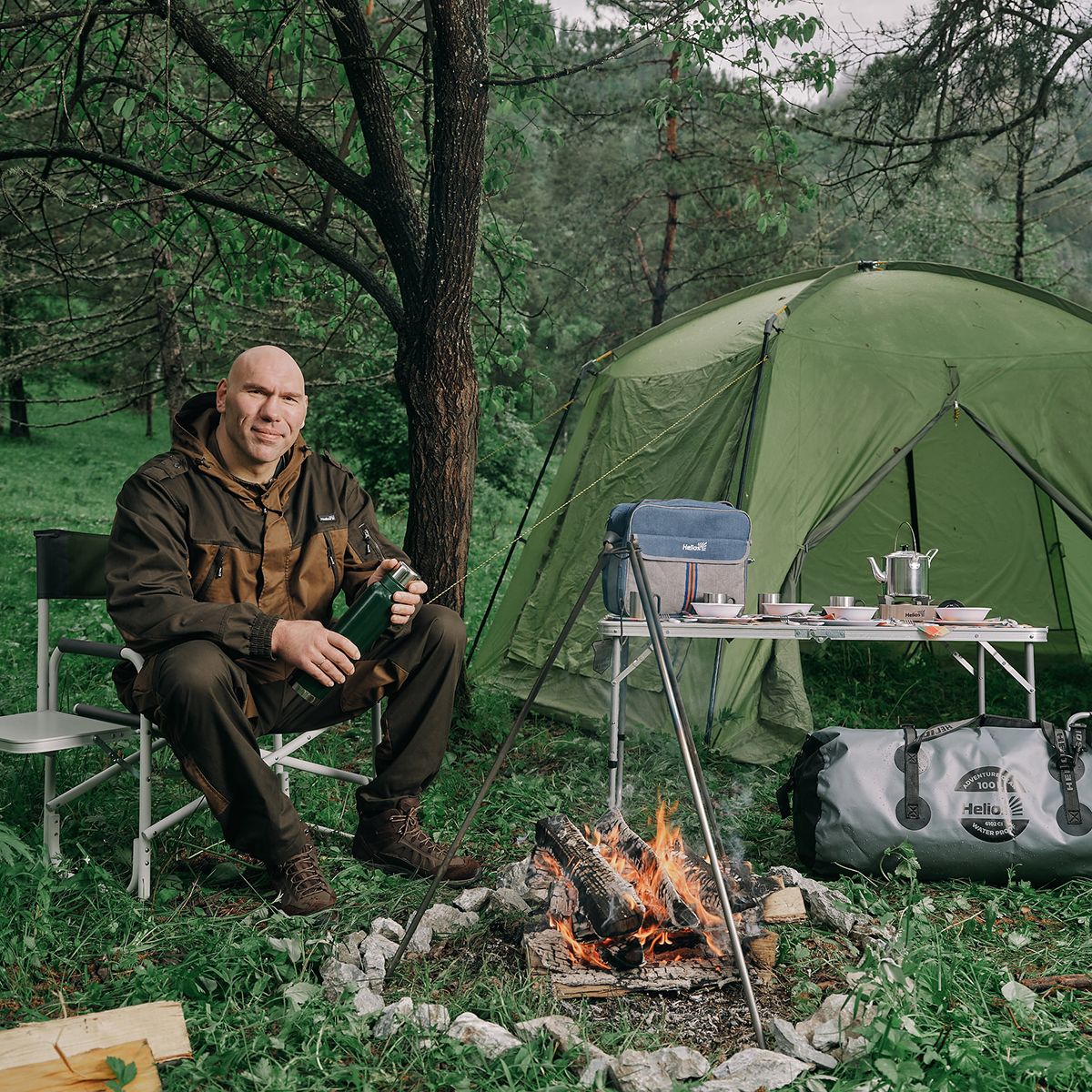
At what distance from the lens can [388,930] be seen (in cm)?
259

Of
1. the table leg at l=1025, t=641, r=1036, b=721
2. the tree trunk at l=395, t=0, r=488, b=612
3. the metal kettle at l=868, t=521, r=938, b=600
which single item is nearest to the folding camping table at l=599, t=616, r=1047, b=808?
the table leg at l=1025, t=641, r=1036, b=721

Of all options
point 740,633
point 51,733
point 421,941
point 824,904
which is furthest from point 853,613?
point 51,733

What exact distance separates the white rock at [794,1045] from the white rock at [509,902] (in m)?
0.70

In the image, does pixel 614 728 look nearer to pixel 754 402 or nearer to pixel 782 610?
pixel 782 610

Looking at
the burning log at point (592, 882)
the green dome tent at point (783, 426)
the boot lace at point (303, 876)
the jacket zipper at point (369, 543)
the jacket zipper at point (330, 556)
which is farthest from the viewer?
the green dome tent at point (783, 426)

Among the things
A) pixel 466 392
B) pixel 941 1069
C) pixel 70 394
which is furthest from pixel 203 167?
pixel 70 394

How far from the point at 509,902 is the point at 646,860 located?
348 millimetres

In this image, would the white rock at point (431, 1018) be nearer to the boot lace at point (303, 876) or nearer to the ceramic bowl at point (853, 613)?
the boot lace at point (303, 876)

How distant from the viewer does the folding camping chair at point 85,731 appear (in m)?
2.83

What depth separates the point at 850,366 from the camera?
182 inches

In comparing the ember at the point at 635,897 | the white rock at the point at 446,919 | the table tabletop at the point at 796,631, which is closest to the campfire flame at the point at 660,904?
the ember at the point at 635,897

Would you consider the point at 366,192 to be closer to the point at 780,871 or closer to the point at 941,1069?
the point at 780,871

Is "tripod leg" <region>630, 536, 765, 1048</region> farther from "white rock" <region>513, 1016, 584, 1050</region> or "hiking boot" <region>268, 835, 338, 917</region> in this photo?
"hiking boot" <region>268, 835, 338, 917</region>

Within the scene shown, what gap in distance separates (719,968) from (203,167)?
393 centimetres
